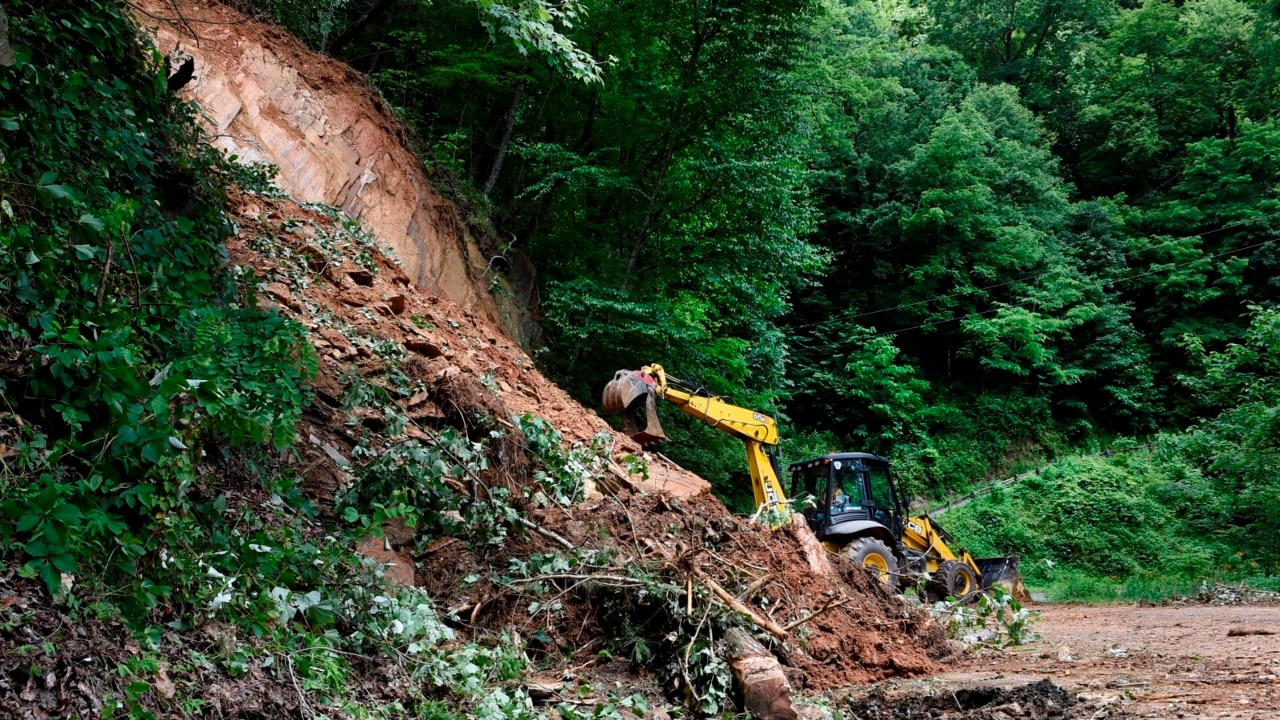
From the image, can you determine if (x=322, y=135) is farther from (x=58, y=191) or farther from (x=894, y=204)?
(x=894, y=204)

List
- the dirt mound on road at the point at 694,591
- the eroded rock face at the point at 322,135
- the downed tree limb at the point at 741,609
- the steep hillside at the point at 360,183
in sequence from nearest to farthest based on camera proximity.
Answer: the dirt mound on road at the point at 694,591, the downed tree limb at the point at 741,609, the steep hillside at the point at 360,183, the eroded rock face at the point at 322,135

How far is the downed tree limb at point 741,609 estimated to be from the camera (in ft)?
17.8

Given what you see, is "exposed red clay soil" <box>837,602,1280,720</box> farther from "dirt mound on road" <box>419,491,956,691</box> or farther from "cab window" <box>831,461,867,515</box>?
"cab window" <box>831,461,867,515</box>

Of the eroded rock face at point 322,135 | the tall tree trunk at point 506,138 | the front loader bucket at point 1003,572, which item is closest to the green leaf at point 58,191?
the eroded rock face at point 322,135

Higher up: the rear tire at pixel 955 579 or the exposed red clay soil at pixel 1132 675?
the exposed red clay soil at pixel 1132 675

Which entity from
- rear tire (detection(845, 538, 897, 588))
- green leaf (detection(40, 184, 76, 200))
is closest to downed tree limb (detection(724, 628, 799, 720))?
green leaf (detection(40, 184, 76, 200))

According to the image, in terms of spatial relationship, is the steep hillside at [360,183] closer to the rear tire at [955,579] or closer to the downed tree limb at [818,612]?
the downed tree limb at [818,612]

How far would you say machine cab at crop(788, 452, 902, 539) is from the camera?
1033 cm

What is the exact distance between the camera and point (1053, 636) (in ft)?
28.7

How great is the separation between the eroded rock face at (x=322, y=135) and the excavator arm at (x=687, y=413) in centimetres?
295

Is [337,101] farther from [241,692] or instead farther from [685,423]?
[241,692]

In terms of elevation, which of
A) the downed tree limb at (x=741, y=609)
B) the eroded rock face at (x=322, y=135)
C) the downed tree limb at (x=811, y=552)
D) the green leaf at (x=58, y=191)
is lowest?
the downed tree limb at (x=741, y=609)

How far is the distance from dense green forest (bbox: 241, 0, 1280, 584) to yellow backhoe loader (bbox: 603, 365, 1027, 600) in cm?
279

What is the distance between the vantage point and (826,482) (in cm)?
1056
